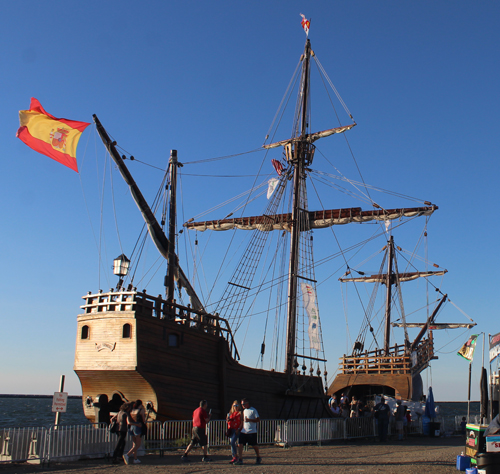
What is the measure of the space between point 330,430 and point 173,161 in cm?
1066

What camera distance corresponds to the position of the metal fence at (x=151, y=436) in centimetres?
1133

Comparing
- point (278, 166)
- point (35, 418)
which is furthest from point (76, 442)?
point (35, 418)

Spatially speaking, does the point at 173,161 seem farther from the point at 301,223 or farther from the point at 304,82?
the point at 304,82

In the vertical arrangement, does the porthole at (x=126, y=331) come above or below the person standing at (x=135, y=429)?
above

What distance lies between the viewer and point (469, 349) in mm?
21797

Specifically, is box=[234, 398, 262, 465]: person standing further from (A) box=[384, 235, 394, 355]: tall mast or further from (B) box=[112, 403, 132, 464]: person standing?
(A) box=[384, 235, 394, 355]: tall mast

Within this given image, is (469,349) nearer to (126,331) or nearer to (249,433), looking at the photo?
(249,433)

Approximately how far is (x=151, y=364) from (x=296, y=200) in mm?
11824

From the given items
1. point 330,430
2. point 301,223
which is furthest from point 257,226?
point 330,430

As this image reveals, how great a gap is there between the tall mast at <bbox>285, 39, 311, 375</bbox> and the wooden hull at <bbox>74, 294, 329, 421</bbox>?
4382 millimetres

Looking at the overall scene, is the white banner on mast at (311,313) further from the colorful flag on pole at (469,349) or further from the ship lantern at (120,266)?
the ship lantern at (120,266)

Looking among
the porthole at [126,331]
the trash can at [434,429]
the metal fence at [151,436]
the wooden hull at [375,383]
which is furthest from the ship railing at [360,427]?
the wooden hull at [375,383]

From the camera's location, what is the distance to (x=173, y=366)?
1606 cm

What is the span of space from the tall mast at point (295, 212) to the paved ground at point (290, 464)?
7628mm
